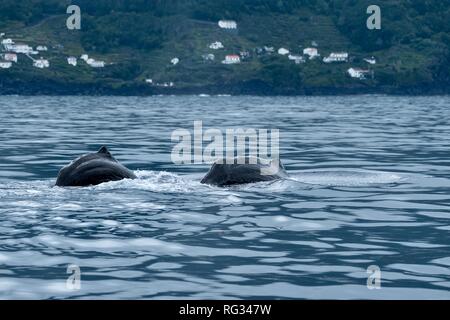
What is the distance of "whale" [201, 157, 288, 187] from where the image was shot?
81.3ft

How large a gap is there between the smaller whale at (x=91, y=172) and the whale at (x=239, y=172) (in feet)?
8.08

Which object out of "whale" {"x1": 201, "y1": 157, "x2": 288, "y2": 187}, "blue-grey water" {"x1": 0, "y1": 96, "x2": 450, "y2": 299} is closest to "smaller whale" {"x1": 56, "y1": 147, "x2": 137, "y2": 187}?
"blue-grey water" {"x1": 0, "y1": 96, "x2": 450, "y2": 299}

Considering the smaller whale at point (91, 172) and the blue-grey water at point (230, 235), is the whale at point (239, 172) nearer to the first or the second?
the blue-grey water at point (230, 235)

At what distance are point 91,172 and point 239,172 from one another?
4.16 m

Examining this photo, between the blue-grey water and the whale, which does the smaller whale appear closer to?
the blue-grey water

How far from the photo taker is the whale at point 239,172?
24.8 m

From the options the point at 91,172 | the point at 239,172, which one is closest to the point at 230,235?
the point at 239,172

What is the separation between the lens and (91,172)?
24.2 meters

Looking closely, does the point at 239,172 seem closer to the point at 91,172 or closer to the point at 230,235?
the point at 91,172

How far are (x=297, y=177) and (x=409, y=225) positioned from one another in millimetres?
8910

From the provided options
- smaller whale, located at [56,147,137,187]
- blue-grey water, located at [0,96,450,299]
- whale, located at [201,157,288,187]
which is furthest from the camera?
whale, located at [201,157,288,187]

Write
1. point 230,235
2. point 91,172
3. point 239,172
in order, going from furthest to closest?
point 239,172
point 91,172
point 230,235

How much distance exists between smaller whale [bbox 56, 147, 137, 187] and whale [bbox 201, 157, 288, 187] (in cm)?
246
